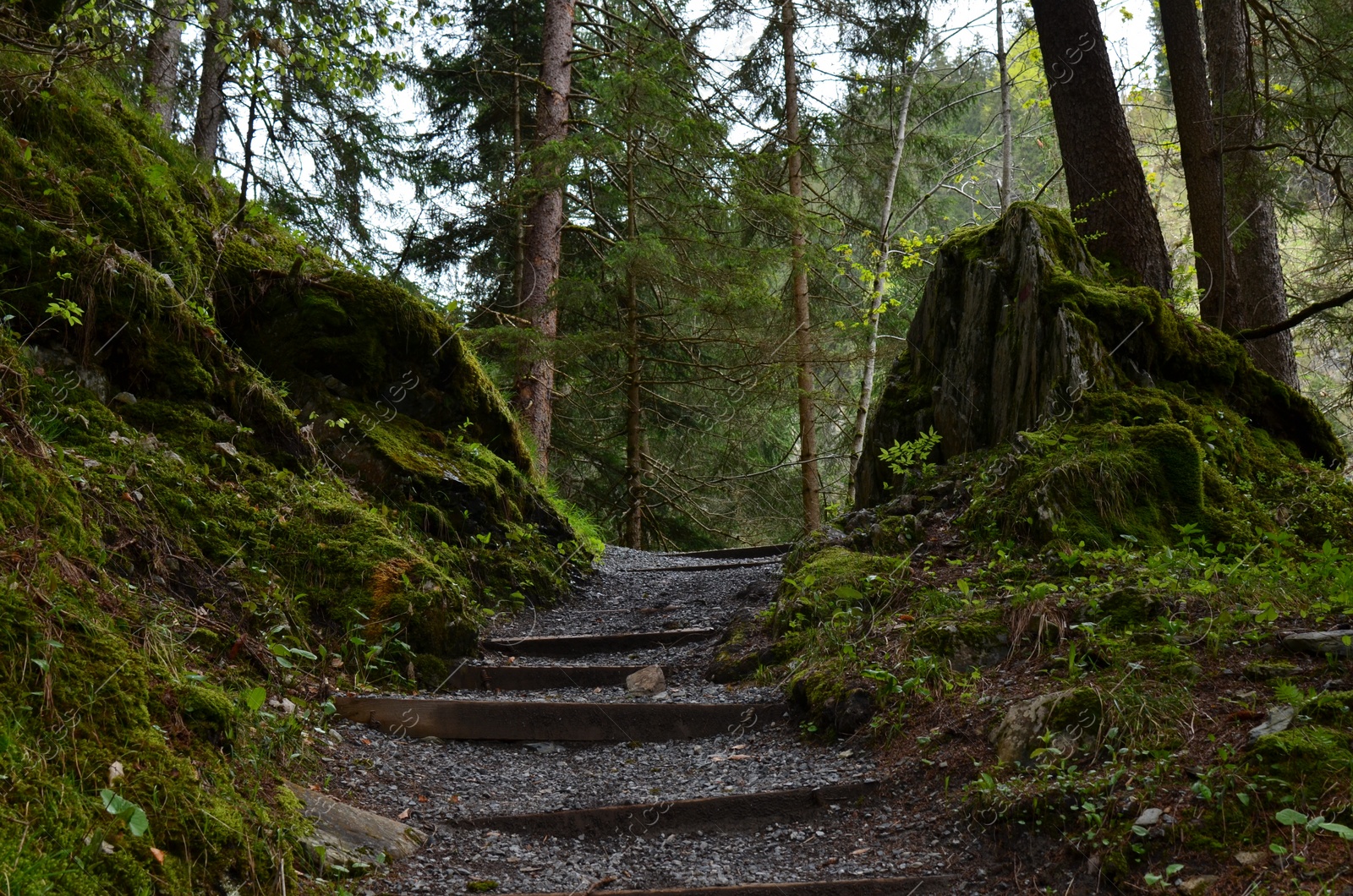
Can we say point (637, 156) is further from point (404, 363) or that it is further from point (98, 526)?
point (98, 526)

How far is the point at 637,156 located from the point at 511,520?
6512mm

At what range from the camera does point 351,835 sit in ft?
10.1

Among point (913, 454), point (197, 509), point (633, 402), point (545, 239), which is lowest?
point (197, 509)

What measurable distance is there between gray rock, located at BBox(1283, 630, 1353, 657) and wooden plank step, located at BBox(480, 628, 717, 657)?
3632mm

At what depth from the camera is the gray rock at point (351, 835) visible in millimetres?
2922

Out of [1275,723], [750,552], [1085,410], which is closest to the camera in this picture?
[1275,723]

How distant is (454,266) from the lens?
14945mm

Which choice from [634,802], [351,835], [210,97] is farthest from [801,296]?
[351,835]

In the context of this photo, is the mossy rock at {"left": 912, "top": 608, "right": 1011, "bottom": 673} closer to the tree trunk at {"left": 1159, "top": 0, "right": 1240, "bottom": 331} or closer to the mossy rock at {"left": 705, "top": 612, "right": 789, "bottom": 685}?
the mossy rock at {"left": 705, "top": 612, "right": 789, "bottom": 685}

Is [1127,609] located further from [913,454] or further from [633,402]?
[633,402]

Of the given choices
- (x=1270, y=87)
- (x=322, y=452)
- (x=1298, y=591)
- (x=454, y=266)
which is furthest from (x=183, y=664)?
(x=454, y=266)

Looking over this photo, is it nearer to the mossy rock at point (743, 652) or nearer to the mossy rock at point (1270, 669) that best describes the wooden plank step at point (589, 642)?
the mossy rock at point (743, 652)

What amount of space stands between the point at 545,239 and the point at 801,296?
3895 mm

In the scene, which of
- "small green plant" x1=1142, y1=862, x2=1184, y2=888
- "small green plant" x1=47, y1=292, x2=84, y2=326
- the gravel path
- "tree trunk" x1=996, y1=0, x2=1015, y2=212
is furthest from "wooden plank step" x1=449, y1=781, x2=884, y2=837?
"tree trunk" x1=996, y1=0, x2=1015, y2=212
